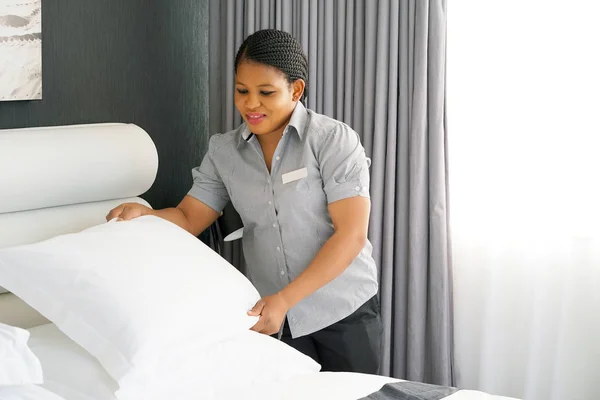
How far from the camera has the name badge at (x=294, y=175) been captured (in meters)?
2.33

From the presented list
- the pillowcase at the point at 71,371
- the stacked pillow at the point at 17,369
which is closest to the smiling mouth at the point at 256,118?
the pillowcase at the point at 71,371

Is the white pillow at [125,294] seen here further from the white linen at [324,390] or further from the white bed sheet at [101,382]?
the white linen at [324,390]

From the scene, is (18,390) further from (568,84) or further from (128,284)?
(568,84)

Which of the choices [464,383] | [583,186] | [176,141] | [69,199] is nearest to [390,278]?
[464,383]

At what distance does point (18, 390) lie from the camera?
1.59m

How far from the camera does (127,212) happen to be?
2.29 meters

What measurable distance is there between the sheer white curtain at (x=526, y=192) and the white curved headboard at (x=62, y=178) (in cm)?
97

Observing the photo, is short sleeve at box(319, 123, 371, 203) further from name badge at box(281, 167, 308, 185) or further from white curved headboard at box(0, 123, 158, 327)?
white curved headboard at box(0, 123, 158, 327)

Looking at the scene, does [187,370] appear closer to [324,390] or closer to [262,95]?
[324,390]

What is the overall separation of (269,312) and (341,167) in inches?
17.3

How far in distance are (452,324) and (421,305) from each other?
12 centimetres

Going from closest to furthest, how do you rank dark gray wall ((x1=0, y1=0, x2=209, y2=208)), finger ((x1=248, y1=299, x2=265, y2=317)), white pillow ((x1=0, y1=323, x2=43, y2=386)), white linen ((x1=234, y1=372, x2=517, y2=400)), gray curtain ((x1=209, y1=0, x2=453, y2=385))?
white pillow ((x1=0, y1=323, x2=43, y2=386))
white linen ((x1=234, y1=372, x2=517, y2=400))
finger ((x1=248, y1=299, x2=265, y2=317))
dark gray wall ((x1=0, y1=0, x2=209, y2=208))
gray curtain ((x1=209, y1=0, x2=453, y2=385))

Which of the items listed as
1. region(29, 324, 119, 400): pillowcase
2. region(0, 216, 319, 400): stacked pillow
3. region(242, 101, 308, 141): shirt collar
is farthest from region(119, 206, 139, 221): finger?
region(29, 324, 119, 400): pillowcase

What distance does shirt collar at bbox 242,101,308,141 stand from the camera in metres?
2.35
